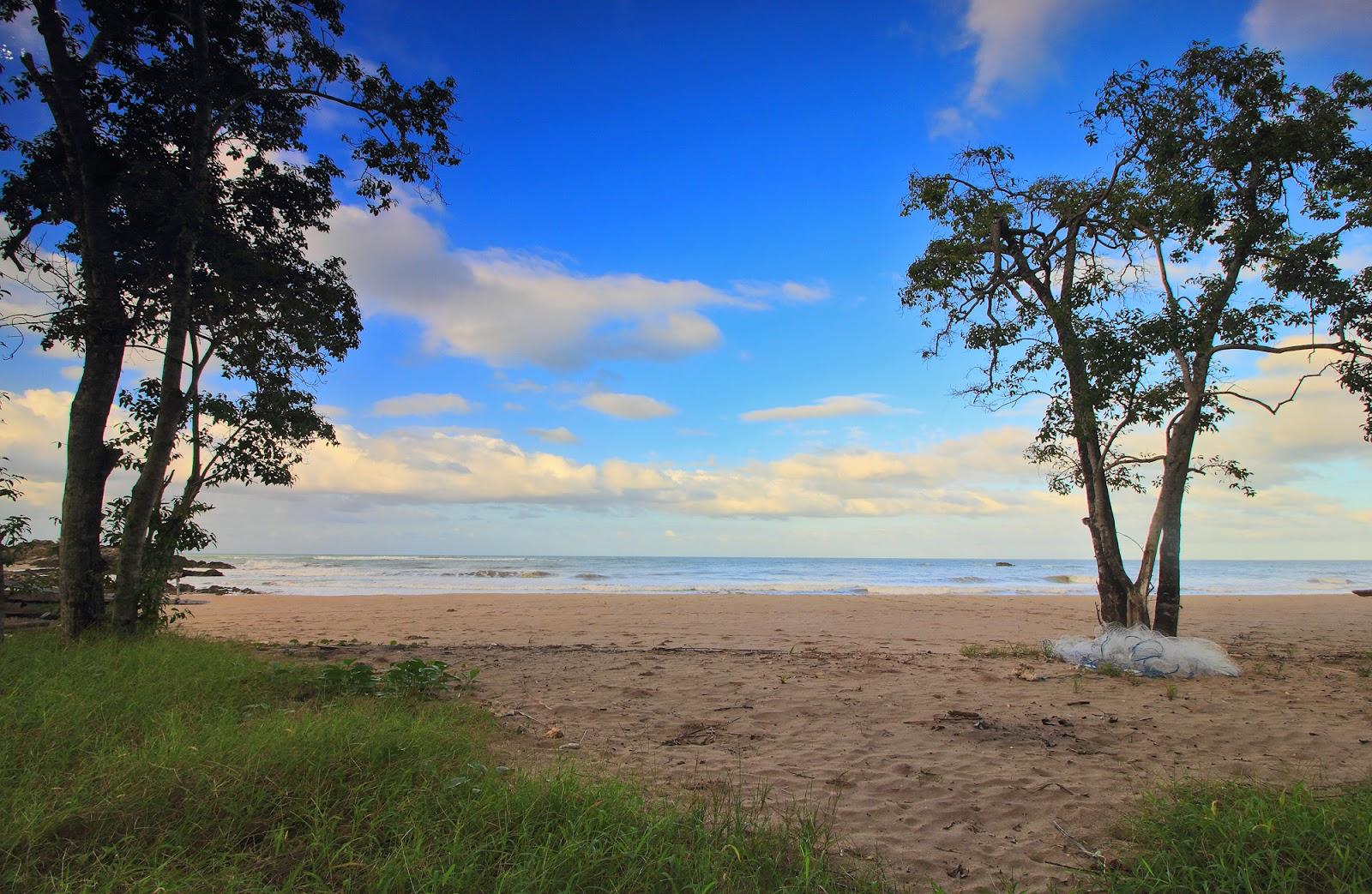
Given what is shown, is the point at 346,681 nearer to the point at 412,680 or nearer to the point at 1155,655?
the point at 412,680

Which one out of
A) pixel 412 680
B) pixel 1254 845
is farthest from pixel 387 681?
pixel 1254 845

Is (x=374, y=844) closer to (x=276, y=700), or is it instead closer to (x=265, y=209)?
(x=276, y=700)

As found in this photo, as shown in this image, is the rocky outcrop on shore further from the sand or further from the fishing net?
the fishing net

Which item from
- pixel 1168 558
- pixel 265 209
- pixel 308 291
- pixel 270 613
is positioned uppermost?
pixel 265 209

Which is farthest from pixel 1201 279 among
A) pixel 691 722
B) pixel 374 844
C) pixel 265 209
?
pixel 265 209

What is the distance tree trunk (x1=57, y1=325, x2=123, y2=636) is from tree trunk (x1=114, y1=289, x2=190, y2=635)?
317 mm

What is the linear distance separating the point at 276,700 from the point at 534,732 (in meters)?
1.94

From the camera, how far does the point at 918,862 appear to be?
3.12 metres

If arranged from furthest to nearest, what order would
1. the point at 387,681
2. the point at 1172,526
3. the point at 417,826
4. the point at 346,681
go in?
1. the point at 1172,526
2. the point at 387,681
3. the point at 346,681
4. the point at 417,826

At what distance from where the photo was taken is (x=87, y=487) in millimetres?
7781

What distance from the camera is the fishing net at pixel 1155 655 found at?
7.55 meters

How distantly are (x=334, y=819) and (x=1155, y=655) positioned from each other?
27.0ft

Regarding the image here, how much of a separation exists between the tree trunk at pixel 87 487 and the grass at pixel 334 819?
4210mm

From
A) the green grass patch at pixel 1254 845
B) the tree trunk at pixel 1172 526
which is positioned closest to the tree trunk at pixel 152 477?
the green grass patch at pixel 1254 845
